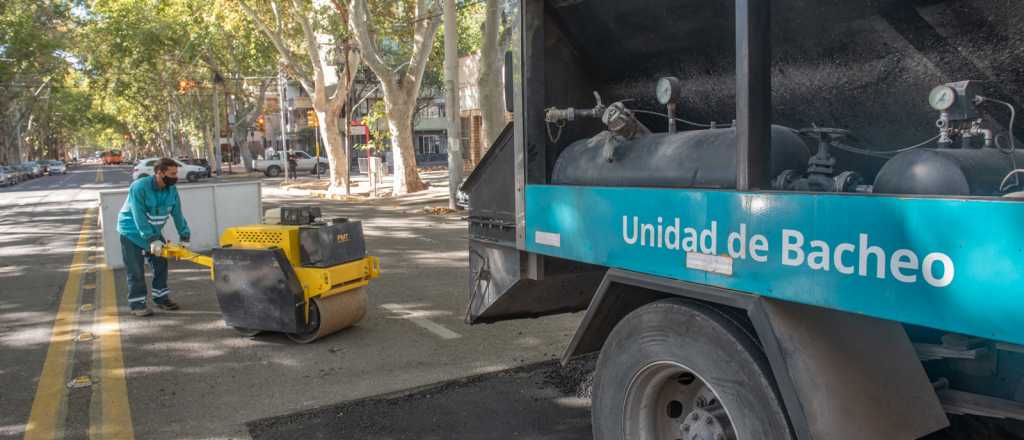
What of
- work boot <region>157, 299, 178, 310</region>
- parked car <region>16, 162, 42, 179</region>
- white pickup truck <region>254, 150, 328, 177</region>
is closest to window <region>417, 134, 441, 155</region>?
white pickup truck <region>254, 150, 328, 177</region>

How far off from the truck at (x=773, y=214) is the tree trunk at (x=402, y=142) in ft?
55.7

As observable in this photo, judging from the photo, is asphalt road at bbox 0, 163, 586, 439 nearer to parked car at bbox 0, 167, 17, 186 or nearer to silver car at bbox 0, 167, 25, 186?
parked car at bbox 0, 167, 17, 186

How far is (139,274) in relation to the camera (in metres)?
7.29

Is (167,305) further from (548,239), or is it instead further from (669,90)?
(669,90)

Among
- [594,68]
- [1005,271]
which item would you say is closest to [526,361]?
[594,68]

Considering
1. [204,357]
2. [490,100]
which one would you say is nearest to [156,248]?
[204,357]

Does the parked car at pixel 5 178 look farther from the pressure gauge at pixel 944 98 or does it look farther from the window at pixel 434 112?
the pressure gauge at pixel 944 98

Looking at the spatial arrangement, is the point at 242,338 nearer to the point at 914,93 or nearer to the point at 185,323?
the point at 185,323

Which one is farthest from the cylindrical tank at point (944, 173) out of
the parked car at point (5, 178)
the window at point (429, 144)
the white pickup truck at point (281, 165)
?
the window at point (429, 144)

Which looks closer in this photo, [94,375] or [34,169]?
[94,375]

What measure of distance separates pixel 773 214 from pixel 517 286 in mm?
1835

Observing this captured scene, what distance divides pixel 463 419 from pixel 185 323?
12.5 ft

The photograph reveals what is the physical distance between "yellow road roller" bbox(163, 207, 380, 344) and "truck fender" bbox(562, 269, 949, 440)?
4.19 meters

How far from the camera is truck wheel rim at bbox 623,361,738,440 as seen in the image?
2.62m
